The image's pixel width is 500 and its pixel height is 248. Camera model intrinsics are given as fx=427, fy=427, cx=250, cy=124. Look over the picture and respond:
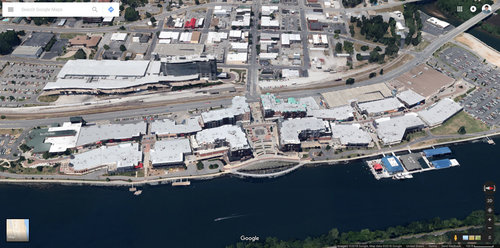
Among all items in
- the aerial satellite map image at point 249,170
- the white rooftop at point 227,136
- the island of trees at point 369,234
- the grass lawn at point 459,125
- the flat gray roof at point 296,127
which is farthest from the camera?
the grass lawn at point 459,125

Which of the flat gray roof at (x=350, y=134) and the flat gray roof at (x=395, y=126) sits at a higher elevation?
the flat gray roof at (x=395, y=126)

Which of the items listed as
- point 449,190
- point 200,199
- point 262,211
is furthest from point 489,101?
point 200,199

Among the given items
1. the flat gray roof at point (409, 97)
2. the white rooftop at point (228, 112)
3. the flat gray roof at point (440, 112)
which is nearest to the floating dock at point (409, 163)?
the flat gray roof at point (440, 112)

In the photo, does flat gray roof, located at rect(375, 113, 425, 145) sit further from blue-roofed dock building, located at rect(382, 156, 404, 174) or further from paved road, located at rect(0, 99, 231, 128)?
paved road, located at rect(0, 99, 231, 128)

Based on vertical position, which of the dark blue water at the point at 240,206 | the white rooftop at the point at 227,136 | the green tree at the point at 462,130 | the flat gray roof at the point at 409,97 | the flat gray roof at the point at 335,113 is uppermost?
the flat gray roof at the point at 409,97

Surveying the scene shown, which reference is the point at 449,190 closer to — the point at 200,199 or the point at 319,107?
the point at 319,107

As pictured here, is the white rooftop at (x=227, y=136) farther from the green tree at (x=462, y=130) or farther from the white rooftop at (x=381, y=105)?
the green tree at (x=462, y=130)

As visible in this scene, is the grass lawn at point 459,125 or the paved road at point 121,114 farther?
the paved road at point 121,114
